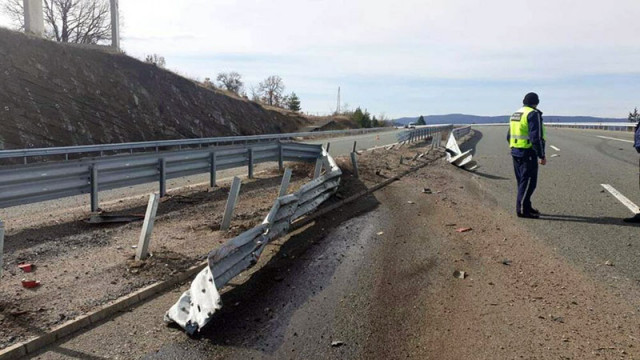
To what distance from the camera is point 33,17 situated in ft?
96.4

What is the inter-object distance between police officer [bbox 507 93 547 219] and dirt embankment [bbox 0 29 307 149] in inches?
715

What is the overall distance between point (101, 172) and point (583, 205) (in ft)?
27.7

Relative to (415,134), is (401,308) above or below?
below

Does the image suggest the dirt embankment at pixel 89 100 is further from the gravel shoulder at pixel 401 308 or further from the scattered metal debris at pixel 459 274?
the scattered metal debris at pixel 459 274

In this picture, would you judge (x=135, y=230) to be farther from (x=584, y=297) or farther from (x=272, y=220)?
(x=584, y=297)

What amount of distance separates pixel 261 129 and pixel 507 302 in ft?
133

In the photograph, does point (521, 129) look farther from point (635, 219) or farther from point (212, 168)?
point (212, 168)

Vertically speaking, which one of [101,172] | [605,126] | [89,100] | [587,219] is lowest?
[587,219]

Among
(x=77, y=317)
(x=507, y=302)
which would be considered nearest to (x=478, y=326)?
(x=507, y=302)

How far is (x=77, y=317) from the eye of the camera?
14.5ft

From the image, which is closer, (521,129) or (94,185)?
(94,185)

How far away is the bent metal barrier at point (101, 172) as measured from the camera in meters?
7.20

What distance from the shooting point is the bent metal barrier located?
7.20 metres

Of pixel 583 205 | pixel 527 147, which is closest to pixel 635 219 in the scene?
pixel 583 205
